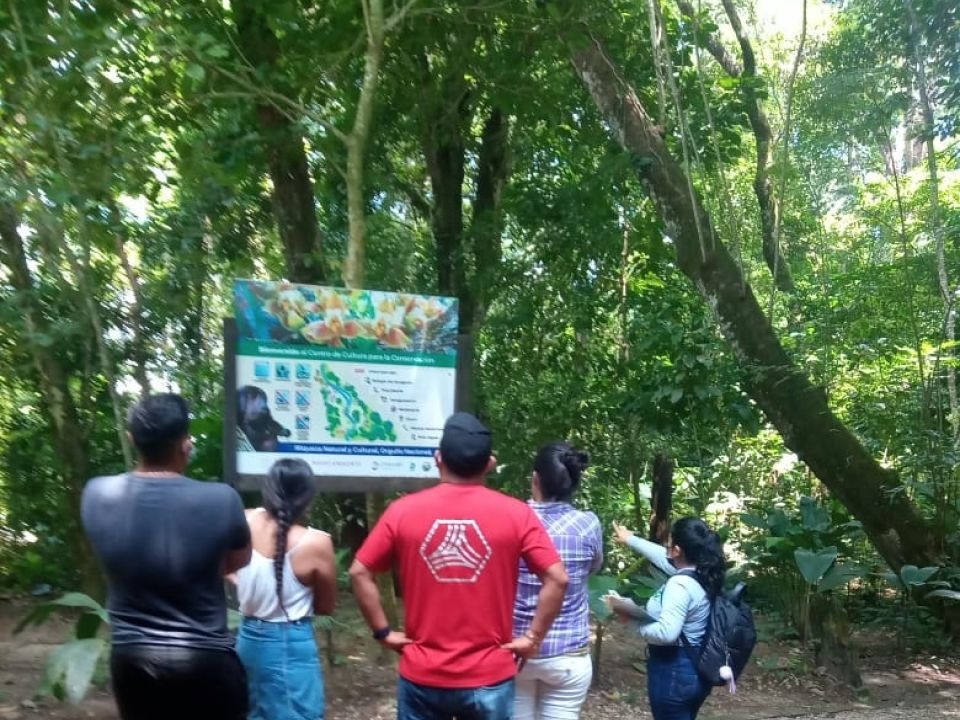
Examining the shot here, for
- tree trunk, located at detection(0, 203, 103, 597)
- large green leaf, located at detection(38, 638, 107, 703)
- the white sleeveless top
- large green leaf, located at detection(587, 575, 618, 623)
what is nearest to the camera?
the white sleeveless top

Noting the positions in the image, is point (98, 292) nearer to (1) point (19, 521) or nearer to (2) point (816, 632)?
(1) point (19, 521)

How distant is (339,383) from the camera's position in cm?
471

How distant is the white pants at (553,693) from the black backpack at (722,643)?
0.46 metres

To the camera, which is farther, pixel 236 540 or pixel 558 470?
pixel 558 470

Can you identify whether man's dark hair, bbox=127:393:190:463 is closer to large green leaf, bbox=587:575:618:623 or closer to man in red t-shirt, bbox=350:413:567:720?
man in red t-shirt, bbox=350:413:567:720

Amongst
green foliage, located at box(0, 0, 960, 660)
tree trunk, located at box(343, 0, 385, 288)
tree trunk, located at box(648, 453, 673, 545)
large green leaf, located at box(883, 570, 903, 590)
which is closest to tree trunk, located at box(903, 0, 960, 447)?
green foliage, located at box(0, 0, 960, 660)

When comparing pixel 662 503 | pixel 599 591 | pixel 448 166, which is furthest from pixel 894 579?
pixel 448 166

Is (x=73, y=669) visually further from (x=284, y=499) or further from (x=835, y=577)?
(x=835, y=577)

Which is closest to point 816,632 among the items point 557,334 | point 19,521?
point 557,334

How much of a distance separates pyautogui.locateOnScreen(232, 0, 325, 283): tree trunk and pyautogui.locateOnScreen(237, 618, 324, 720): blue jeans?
11.7 ft

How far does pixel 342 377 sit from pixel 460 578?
202 centimetres

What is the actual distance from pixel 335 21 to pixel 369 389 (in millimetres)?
3212

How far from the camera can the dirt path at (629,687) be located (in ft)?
18.3

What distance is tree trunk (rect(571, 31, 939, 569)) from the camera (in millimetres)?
8125
